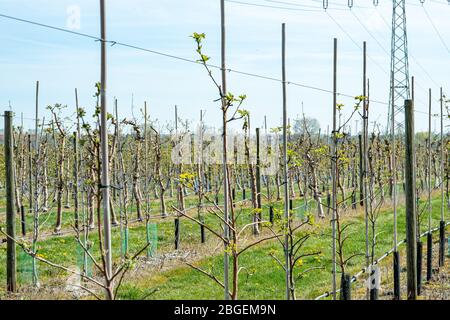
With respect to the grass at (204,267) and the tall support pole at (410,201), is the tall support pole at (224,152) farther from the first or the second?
the tall support pole at (410,201)

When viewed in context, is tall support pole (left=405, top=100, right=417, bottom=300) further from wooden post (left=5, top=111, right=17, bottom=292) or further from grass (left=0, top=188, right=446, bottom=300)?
wooden post (left=5, top=111, right=17, bottom=292)

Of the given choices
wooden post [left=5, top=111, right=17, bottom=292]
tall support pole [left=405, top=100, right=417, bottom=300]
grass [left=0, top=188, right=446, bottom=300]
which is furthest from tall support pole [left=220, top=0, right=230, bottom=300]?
wooden post [left=5, top=111, right=17, bottom=292]

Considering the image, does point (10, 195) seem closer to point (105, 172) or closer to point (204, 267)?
point (204, 267)

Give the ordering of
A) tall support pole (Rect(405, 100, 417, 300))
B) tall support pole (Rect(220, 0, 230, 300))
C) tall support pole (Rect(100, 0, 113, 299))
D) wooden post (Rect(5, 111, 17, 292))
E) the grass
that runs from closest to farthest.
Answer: tall support pole (Rect(100, 0, 113, 299)), tall support pole (Rect(220, 0, 230, 300)), tall support pole (Rect(405, 100, 417, 300)), wooden post (Rect(5, 111, 17, 292)), the grass

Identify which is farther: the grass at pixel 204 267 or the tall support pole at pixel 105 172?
the grass at pixel 204 267

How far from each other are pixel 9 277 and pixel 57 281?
1.59 meters

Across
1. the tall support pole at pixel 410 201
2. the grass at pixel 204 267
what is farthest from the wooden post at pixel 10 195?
the tall support pole at pixel 410 201
